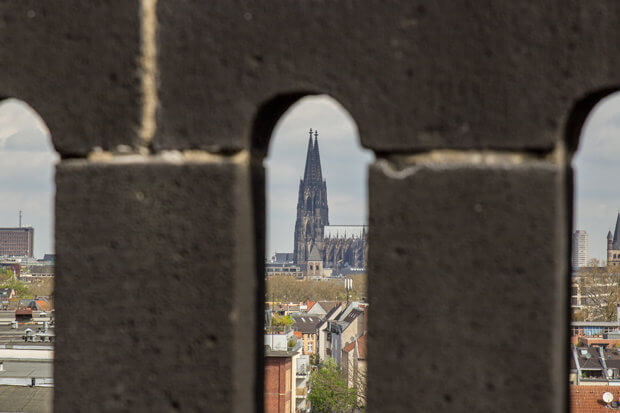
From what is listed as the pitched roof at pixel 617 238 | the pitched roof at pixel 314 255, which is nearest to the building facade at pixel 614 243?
the pitched roof at pixel 617 238

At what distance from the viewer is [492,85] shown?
2451 millimetres

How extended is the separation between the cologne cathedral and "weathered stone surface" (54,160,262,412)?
564 feet

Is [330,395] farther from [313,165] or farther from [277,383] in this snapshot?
[313,165]

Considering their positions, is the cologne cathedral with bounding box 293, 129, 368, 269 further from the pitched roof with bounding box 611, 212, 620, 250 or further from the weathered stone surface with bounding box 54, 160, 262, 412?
the weathered stone surface with bounding box 54, 160, 262, 412

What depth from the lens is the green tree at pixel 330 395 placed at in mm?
51000

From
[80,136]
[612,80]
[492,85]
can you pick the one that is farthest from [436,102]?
[80,136]

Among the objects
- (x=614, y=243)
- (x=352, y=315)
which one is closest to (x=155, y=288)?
(x=352, y=315)

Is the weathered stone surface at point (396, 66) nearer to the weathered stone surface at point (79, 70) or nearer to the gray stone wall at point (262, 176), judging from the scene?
the gray stone wall at point (262, 176)

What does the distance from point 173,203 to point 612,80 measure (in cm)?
142

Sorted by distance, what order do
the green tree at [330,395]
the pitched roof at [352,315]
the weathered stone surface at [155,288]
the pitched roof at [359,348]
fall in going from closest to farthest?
the weathered stone surface at [155,288] < the green tree at [330,395] < the pitched roof at [359,348] < the pitched roof at [352,315]

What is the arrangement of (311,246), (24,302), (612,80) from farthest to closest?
(311,246) < (24,302) < (612,80)

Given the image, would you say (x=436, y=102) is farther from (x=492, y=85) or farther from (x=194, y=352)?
(x=194, y=352)

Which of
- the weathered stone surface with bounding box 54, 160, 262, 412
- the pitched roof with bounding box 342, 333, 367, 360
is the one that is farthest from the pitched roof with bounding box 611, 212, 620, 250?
the weathered stone surface with bounding box 54, 160, 262, 412

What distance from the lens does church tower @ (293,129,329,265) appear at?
582 ft
